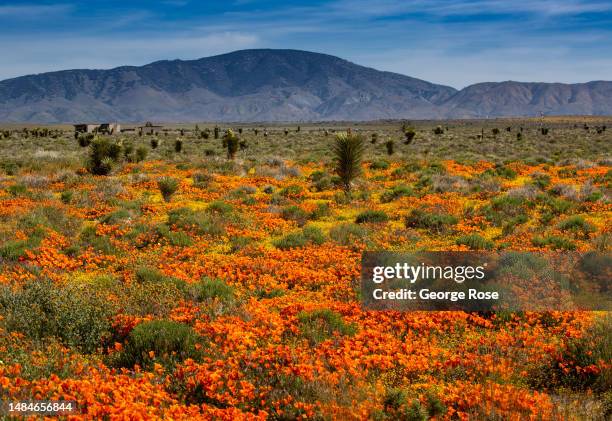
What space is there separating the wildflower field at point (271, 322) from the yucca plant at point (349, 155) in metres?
3.86

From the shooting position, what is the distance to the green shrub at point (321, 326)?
7.65m

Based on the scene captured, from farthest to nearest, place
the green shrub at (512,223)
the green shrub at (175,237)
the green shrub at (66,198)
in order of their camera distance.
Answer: the green shrub at (66,198) → the green shrub at (512,223) → the green shrub at (175,237)

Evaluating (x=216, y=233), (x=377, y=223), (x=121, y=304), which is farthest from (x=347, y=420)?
(x=377, y=223)

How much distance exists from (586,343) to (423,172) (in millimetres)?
21231

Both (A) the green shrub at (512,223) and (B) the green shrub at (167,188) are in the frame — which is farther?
(B) the green shrub at (167,188)

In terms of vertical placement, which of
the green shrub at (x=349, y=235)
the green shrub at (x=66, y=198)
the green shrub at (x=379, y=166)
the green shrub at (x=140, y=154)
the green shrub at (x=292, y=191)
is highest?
the green shrub at (x=140, y=154)

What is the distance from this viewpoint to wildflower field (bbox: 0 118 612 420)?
18.9 ft

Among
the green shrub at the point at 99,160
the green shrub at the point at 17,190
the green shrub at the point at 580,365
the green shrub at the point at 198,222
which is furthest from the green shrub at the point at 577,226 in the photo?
the green shrub at the point at 99,160

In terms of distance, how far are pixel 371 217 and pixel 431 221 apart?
6.16 ft

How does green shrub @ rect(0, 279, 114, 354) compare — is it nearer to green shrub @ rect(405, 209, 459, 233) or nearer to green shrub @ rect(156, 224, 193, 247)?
green shrub @ rect(156, 224, 193, 247)

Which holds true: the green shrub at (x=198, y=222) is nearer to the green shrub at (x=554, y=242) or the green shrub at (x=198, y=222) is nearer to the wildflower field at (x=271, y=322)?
the wildflower field at (x=271, y=322)

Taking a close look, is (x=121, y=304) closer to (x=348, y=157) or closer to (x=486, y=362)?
(x=486, y=362)

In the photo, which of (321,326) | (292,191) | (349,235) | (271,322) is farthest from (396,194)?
(271,322)

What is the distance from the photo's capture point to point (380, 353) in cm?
712
